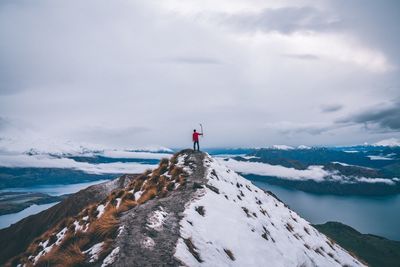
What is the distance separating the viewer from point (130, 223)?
488 inches

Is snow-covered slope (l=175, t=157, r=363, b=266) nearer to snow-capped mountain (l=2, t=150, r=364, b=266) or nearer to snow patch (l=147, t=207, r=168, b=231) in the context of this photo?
snow-capped mountain (l=2, t=150, r=364, b=266)

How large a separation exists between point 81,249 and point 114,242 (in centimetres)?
200

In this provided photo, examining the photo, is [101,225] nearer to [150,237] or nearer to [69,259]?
[69,259]

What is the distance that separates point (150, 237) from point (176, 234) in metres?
1.20

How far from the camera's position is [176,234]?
11.9 m

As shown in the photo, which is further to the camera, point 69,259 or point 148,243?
point 148,243

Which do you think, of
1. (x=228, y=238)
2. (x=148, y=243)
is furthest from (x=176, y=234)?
(x=228, y=238)

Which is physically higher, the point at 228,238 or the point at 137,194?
the point at 137,194

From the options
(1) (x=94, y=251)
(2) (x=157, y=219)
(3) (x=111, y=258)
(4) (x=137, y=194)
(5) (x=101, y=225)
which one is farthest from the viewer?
(4) (x=137, y=194)

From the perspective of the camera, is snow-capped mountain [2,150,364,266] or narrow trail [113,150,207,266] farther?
snow-capped mountain [2,150,364,266]

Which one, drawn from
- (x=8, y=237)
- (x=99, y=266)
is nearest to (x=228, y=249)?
(x=99, y=266)

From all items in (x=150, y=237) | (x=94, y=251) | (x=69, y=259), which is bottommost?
(x=69, y=259)

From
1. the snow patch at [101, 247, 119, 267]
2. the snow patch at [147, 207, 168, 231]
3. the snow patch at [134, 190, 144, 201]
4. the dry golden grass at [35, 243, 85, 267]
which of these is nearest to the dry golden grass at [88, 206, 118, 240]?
the dry golden grass at [35, 243, 85, 267]

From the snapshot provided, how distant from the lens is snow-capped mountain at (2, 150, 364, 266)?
10.3 metres
